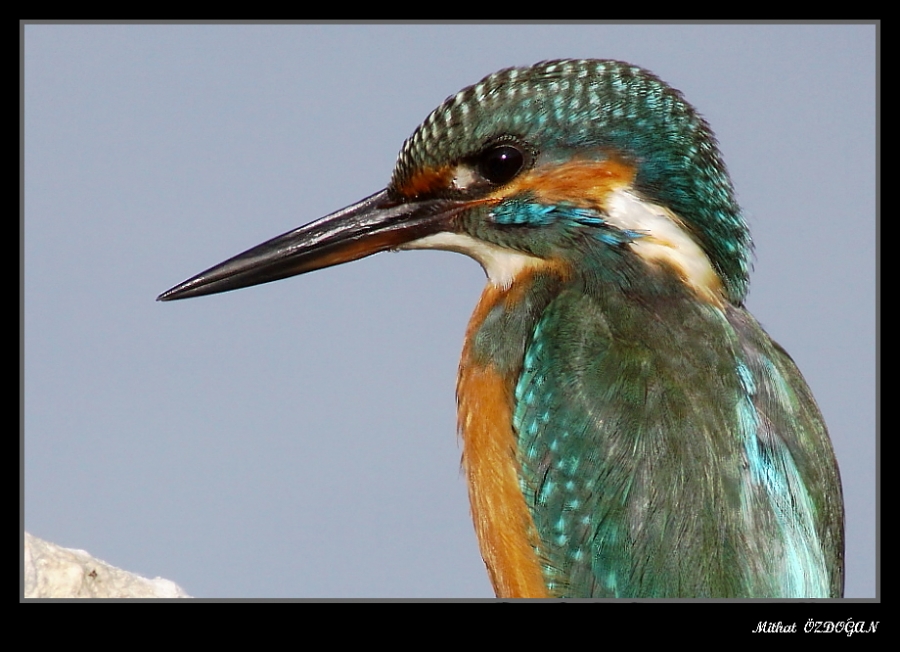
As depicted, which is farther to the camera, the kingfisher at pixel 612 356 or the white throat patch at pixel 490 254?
the white throat patch at pixel 490 254

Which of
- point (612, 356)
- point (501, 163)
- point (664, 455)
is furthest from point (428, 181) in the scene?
point (664, 455)

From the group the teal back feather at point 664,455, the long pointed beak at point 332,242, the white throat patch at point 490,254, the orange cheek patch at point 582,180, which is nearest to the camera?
the teal back feather at point 664,455

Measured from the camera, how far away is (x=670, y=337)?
13.9 ft

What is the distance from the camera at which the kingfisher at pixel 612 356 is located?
403 cm

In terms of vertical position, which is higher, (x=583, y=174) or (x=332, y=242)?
(x=583, y=174)

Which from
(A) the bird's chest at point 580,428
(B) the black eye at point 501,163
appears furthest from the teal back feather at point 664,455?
(B) the black eye at point 501,163

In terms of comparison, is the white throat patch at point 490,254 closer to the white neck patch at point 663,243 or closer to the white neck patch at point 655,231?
the white neck patch at point 663,243

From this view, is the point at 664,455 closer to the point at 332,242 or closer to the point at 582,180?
the point at 582,180

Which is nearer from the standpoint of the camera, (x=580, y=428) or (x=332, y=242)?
(x=580, y=428)

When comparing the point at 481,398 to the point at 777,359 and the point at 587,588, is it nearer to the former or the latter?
the point at 587,588

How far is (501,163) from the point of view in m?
4.52

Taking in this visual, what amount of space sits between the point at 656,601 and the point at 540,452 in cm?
57

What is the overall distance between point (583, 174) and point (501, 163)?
0.91 feet
